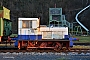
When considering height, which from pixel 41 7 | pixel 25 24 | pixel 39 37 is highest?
pixel 41 7

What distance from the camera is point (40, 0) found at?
212ft

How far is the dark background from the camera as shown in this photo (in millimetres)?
58969

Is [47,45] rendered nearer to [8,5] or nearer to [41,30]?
[41,30]

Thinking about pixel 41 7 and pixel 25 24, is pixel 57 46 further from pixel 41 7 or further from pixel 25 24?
pixel 41 7

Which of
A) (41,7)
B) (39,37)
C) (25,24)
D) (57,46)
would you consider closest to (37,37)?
(39,37)

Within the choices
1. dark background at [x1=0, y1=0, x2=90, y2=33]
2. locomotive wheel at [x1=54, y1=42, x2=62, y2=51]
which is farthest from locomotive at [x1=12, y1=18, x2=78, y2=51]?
dark background at [x1=0, y1=0, x2=90, y2=33]

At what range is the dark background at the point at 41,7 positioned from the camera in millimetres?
58969

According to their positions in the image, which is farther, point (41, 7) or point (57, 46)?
point (41, 7)

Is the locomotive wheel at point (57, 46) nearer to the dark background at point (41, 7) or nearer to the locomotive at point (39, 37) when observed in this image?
the locomotive at point (39, 37)

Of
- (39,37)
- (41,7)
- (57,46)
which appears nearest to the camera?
(57,46)

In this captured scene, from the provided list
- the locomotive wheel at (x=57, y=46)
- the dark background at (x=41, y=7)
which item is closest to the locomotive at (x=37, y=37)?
the locomotive wheel at (x=57, y=46)

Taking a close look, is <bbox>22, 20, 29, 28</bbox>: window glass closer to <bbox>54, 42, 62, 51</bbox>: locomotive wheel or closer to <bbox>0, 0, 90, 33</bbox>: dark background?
<bbox>54, 42, 62, 51</bbox>: locomotive wheel

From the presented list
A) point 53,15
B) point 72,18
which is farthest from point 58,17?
point 72,18

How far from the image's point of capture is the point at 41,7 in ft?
204
